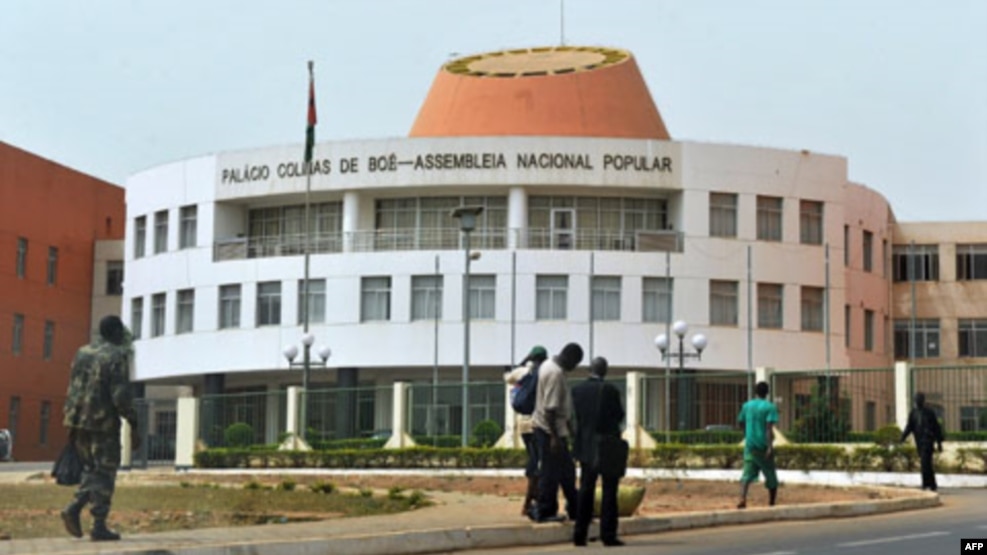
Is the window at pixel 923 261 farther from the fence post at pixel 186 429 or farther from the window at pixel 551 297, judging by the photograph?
the fence post at pixel 186 429

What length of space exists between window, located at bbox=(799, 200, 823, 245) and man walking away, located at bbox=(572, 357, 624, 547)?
4502 centimetres

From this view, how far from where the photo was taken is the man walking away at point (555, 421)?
609 inches

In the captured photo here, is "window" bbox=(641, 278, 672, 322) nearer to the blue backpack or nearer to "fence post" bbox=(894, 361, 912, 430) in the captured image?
"fence post" bbox=(894, 361, 912, 430)

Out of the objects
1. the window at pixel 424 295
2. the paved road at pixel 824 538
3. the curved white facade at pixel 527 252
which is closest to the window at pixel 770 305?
the curved white facade at pixel 527 252

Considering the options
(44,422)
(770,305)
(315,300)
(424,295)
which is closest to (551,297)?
(424,295)

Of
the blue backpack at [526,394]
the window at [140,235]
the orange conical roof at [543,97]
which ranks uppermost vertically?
the orange conical roof at [543,97]

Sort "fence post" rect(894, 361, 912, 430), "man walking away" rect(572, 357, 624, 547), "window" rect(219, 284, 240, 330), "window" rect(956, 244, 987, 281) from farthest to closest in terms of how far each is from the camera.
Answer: "window" rect(956, 244, 987, 281), "window" rect(219, 284, 240, 330), "fence post" rect(894, 361, 912, 430), "man walking away" rect(572, 357, 624, 547)

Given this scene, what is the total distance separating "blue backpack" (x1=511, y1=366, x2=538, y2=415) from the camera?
1595 centimetres

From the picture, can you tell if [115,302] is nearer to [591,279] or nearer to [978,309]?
[591,279]

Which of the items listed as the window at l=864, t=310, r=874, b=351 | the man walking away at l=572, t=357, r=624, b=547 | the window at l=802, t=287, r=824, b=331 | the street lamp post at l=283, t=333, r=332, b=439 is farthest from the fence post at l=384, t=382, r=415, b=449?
the window at l=864, t=310, r=874, b=351

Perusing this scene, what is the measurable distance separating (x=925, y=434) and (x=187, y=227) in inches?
1645

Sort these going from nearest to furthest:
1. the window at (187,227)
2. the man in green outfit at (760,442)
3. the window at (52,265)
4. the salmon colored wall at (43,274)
→ the man in green outfit at (760,442) → the window at (187,227) → the salmon colored wall at (43,274) → the window at (52,265)

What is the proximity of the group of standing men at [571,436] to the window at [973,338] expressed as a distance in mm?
52981

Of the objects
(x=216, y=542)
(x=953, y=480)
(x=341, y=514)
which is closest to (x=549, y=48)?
(x=953, y=480)
